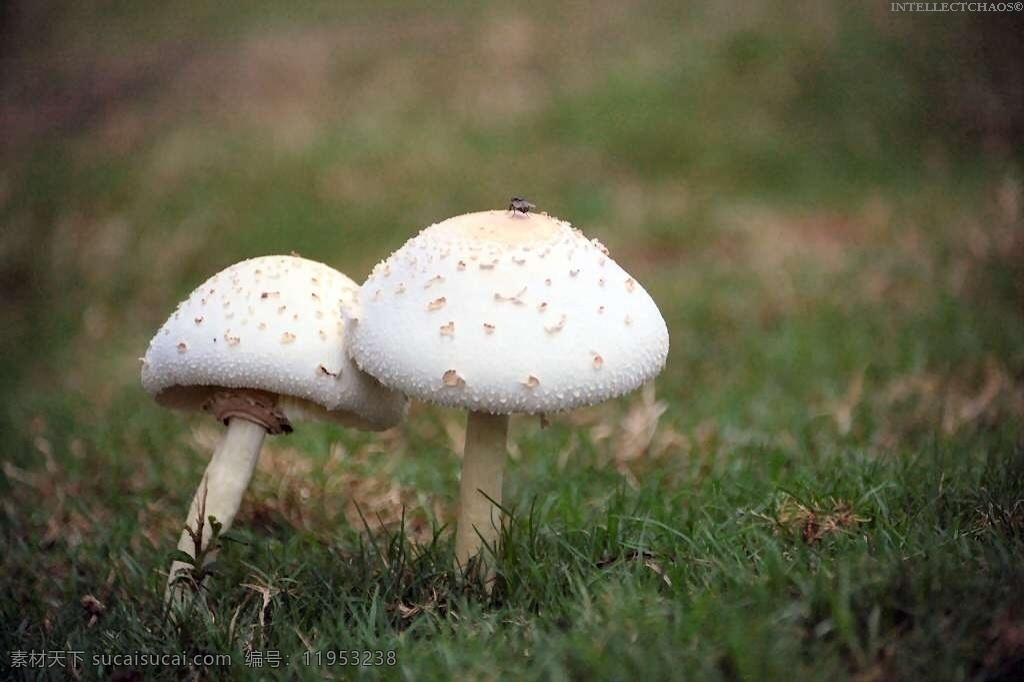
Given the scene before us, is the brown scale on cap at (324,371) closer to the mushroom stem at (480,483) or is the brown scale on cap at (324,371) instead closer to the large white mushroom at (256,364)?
the large white mushroom at (256,364)

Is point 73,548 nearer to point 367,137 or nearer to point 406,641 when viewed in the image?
point 406,641

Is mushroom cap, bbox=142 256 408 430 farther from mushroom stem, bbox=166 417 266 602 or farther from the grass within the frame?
the grass

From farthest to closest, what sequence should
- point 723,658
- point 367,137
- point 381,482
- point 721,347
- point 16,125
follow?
1. point 16,125
2. point 367,137
3. point 721,347
4. point 381,482
5. point 723,658

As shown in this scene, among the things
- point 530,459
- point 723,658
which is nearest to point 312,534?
point 530,459

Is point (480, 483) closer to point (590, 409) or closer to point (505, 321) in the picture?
point (505, 321)

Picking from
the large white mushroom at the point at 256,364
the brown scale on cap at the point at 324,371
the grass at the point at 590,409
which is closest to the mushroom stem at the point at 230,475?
the large white mushroom at the point at 256,364

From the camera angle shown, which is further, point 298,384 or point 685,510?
point 685,510
